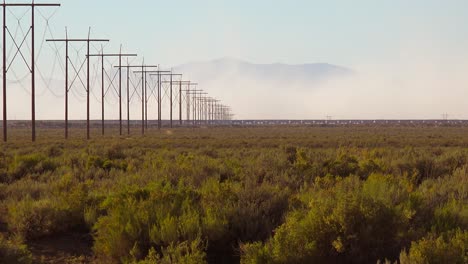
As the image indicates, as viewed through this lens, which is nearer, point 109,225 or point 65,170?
point 109,225

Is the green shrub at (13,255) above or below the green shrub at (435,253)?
below

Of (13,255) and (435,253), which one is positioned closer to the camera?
(435,253)

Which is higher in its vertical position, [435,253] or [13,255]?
[435,253]

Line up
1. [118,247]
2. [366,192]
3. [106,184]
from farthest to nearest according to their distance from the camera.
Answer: [106,184], [366,192], [118,247]

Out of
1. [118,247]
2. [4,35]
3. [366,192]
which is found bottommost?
[118,247]

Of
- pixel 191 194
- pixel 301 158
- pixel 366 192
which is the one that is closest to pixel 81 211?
pixel 191 194

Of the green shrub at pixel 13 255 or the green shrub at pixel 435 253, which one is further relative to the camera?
the green shrub at pixel 13 255

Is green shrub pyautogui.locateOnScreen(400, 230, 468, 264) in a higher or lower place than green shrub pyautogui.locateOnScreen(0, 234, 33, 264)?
higher

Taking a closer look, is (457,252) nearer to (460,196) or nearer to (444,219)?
(444,219)

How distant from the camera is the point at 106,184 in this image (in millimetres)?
15508

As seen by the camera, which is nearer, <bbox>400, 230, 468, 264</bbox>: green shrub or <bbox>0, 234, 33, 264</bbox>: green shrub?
<bbox>400, 230, 468, 264</bbox>: green shrub

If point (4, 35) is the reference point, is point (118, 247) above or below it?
below

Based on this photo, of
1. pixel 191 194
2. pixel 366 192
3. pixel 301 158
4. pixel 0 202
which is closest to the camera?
pixel 366 192

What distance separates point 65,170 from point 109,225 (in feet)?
36.2
